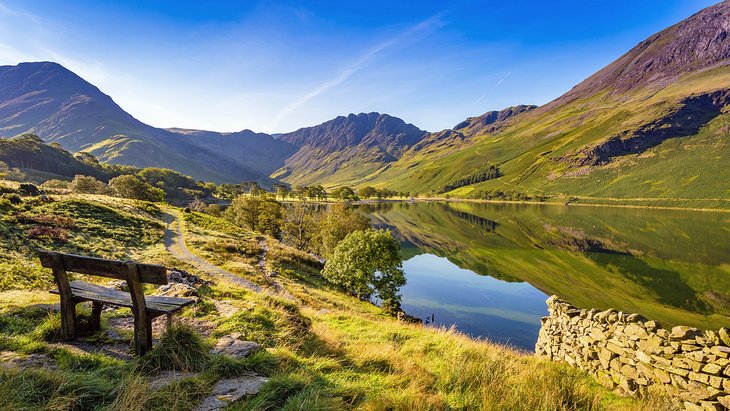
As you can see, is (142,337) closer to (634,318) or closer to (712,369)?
(712,369)

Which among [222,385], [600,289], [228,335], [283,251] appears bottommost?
[600,289]

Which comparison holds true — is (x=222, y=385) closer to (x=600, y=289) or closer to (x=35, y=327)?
(x=35, y=327)

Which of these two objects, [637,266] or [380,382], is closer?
[380,382]

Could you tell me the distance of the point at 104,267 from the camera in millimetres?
6562

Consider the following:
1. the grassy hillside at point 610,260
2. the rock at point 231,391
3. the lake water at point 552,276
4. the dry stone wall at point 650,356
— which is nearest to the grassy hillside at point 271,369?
the rock at point 231,391

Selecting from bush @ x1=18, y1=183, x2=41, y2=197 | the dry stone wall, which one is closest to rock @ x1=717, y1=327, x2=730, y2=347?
the dry stone wall

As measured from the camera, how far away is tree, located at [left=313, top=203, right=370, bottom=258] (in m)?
50.1

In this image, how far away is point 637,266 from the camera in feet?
194

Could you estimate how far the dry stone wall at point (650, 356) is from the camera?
7883 millimetres

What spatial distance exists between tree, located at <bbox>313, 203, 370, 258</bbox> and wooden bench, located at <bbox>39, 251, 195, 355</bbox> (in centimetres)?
3759

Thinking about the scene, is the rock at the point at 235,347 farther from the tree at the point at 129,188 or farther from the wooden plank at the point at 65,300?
the tree at the point at 129,188

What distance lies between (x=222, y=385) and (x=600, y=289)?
5555 cm

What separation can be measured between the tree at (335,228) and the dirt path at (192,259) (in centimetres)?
2066

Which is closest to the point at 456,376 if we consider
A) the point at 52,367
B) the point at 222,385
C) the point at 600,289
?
the point at 222,385
